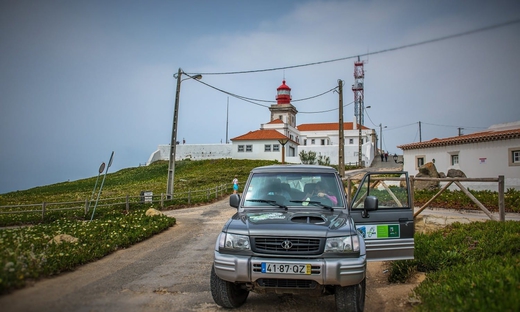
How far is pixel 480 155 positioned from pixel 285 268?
2631cm

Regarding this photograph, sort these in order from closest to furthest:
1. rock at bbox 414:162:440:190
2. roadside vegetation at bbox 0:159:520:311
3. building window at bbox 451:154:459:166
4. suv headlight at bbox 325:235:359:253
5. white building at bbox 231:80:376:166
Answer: roadside vegetation at bbox 0:159:520:311 < suv headlight at bbox 325:235:359:253 < rock at bbox 414:162:440:190 < building window at bbox 451:154:459:166 < white building at bbox 231:80:376:166

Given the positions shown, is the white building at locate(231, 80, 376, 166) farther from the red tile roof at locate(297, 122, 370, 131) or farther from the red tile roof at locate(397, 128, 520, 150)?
the red tile roof at locate(397, 128, 520, 150)

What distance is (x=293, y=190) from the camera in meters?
6.30

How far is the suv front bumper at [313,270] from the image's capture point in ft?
15.1

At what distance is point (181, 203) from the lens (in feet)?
76.3

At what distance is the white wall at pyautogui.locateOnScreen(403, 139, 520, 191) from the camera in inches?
943

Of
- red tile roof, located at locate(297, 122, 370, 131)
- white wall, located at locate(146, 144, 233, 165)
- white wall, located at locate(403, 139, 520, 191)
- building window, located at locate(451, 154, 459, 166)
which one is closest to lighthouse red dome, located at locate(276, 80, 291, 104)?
red tile roof, located at locate(297, 122, 370, 131)

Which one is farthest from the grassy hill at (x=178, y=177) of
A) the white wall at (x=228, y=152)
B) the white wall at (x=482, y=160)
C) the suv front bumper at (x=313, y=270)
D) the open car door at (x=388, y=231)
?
Answer: the suv front bumper at (x=313, y=270)

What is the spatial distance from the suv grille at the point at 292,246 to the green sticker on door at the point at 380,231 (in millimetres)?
2441

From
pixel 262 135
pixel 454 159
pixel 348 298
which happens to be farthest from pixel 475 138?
pixel 262 135

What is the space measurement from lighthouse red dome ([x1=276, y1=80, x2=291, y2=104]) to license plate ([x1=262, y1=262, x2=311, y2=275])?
244 ft

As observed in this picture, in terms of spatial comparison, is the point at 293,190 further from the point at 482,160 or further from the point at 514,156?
the point at 482,160

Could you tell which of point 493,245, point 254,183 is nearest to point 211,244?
point 254,183

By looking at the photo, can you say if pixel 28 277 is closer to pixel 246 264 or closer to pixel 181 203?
pixel 246 264
